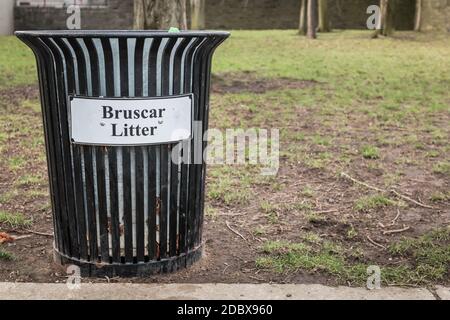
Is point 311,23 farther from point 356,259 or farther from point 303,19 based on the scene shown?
point 356,259

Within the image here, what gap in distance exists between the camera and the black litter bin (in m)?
2.99

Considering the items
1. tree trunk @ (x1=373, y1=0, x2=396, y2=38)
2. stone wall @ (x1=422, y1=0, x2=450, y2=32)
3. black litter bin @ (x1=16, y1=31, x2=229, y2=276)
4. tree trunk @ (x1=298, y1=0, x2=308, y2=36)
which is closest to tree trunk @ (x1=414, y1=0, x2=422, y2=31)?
stone wall @ (x1=422, y1=0, x2=450, y2=32)

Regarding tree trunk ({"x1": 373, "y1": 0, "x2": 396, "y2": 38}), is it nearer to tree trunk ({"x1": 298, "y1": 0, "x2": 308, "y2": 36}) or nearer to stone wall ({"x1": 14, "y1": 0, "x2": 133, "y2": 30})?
tree trunk ({"x1": 298, "y1": 0, "x2": 308, "y2": 36})

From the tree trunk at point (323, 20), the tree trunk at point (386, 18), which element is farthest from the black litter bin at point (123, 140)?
the tree trunk at point (323, 20)

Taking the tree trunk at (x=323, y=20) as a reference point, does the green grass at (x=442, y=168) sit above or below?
below

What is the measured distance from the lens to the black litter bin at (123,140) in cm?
299

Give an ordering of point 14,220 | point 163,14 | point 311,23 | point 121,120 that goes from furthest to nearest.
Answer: point 311,23 → point 163,14 → point 14,220 → point 121,120

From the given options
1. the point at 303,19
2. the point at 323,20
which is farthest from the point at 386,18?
the point at 323,20

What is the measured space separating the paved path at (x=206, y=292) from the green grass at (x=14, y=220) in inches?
42.7

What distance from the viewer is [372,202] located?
476 cm

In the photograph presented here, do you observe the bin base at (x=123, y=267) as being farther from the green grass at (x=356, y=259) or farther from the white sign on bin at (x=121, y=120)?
the white sign on bin at (x=121, y=120)

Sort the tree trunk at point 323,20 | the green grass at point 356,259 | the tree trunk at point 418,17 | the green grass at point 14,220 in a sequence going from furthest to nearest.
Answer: the tree trunk at point 418,17, the tree trunk at point 323,20, the green grass at point 14,220, the green grass at point 356,259

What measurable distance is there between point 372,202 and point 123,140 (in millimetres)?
2343

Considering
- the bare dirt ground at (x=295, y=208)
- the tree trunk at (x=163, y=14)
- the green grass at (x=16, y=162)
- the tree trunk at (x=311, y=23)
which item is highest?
the tree trunk at (x=163, y=14)
